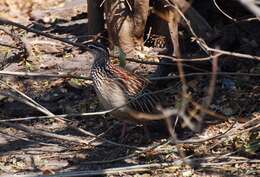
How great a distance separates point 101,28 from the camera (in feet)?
28.5

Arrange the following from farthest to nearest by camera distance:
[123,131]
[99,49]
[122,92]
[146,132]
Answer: [99,49], [123,131], [146,132], [122,92]

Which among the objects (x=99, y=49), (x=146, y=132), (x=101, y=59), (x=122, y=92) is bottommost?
(x=146, y=132)

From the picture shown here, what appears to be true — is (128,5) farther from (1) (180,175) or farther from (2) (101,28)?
(1) (180,175)

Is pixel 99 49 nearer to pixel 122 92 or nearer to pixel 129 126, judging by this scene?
pixel 122 92

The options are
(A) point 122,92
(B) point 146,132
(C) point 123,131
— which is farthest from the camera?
(C) point 123,131

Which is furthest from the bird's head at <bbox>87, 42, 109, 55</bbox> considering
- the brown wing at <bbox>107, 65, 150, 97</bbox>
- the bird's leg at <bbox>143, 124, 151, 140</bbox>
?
the bird's leg at <bbox>143, 124, 151, 140</bbox>

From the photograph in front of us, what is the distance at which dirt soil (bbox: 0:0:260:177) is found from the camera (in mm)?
5559

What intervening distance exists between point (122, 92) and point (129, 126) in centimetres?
60

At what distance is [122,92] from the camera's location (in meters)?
6.07

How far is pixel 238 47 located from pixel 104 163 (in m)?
2.42

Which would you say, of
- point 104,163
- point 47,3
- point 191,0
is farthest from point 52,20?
point 104,163

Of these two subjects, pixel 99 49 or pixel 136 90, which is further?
pixel 99 49

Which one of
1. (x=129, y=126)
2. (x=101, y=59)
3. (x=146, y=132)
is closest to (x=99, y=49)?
(x=101, y=59)

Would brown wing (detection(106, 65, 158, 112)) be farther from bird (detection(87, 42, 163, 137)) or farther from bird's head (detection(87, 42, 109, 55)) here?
bird's head (detection(87, 42, 109, 55))
